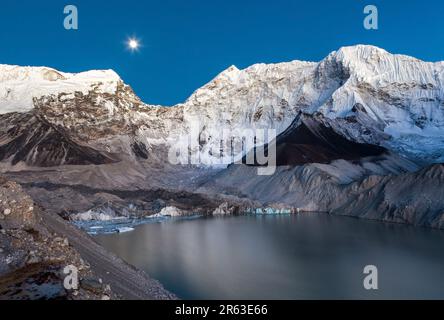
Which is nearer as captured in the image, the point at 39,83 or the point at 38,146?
the point at 38,146

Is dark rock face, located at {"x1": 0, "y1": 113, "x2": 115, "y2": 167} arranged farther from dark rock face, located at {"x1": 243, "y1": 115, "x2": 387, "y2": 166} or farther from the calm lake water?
the calm lake water

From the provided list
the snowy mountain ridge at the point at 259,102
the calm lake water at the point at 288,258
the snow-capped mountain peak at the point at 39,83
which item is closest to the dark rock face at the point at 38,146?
the snowy mountain ridge at the point at 259,102

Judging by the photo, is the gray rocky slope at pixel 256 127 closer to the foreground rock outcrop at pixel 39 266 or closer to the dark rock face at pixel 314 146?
the dark rock face at pixel 314 146

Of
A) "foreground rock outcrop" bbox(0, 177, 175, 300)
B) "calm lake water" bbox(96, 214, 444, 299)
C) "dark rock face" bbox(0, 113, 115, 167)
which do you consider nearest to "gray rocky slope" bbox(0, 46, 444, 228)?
"dark rock face" bbox(0, 113, 115, 167)

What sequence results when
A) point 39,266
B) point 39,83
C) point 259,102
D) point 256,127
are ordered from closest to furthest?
point 39,266 → point 256,127 → point 39,83 → point 259,102

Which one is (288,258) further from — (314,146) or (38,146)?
(38,146)

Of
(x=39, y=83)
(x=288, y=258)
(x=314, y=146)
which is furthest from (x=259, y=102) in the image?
(x=288, y=258)
